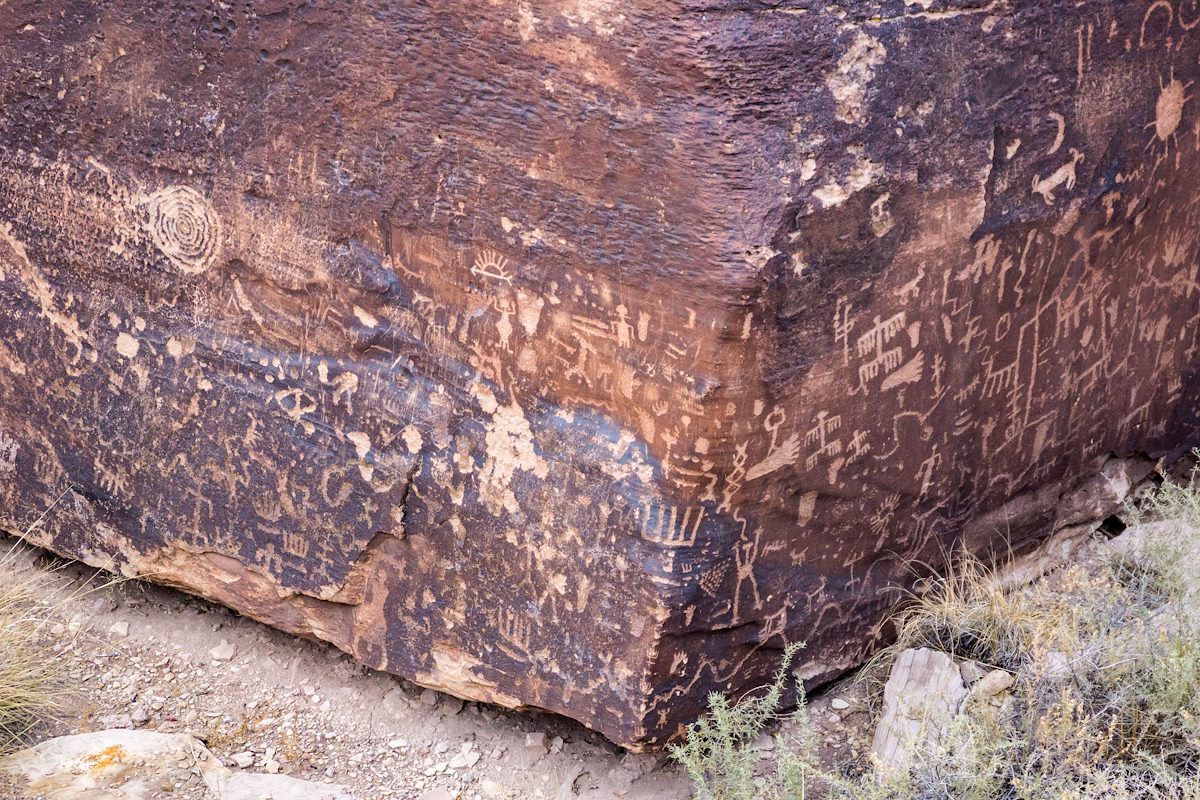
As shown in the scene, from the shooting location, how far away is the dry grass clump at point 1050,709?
2.33 m

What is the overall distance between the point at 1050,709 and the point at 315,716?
1510mm

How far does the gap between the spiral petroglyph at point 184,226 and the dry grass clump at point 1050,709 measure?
1366 mm

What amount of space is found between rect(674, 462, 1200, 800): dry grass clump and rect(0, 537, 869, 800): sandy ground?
242mm

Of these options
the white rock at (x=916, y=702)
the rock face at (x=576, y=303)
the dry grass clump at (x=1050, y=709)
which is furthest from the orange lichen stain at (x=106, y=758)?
the white rock at (x=916, y=702)

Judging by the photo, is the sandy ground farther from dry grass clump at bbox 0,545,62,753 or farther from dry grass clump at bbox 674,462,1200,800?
dry grass clump at bbox 674,462,1200,800

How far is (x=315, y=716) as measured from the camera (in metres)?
2.95

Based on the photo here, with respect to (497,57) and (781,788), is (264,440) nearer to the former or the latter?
(497,57)

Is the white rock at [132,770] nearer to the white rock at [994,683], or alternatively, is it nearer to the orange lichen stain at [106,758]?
the orange lichen stain at [106,758]

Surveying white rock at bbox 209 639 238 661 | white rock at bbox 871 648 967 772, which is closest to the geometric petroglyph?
white rock at bbox 871 648 967 772

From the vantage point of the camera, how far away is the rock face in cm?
229

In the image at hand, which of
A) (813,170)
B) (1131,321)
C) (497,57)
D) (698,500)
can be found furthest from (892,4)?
(1131,321)

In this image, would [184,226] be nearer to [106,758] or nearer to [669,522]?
[106,758]

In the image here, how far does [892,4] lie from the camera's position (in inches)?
93.6

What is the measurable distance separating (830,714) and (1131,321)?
3.87 ft
